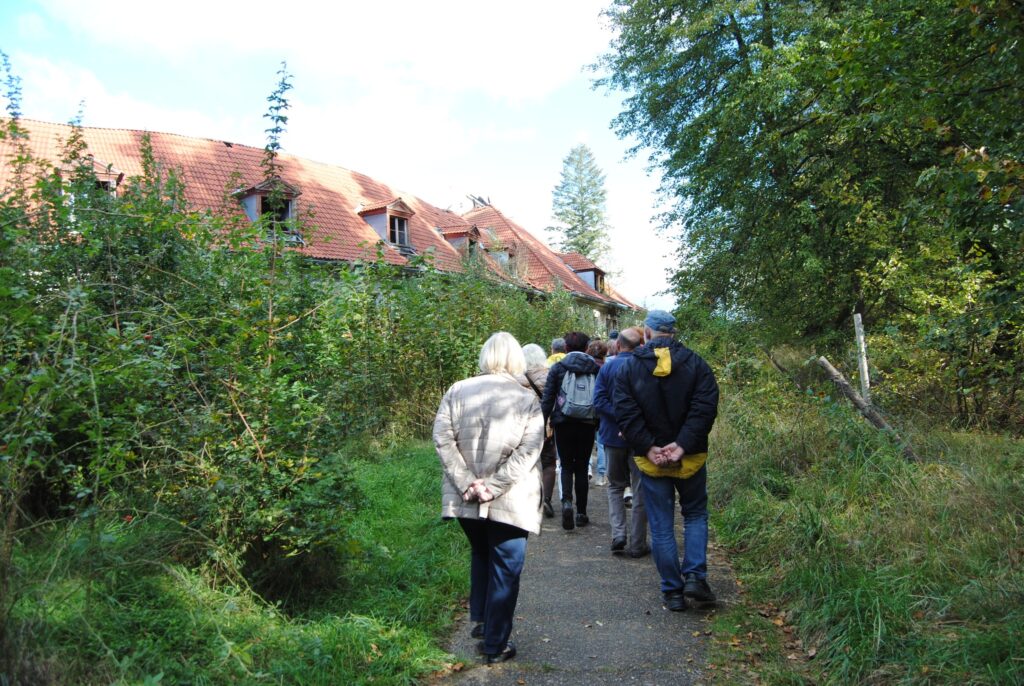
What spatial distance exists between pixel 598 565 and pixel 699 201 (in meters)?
14.3

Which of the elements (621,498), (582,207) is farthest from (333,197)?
(582,207)

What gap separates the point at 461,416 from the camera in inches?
168

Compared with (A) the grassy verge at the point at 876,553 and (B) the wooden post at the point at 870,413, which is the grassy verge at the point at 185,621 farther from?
(B) the wooden post at the point at 870,413

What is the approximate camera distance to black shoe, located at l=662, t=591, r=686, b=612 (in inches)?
195

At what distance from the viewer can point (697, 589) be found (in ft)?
16.1

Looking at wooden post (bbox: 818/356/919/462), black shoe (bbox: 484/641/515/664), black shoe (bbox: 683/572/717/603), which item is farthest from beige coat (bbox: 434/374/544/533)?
wooden post (bbox: 818/356/919/462)

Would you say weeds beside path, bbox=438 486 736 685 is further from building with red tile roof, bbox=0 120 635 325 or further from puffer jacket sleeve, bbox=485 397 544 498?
building with red tile roof, bbox=0 120 635 325

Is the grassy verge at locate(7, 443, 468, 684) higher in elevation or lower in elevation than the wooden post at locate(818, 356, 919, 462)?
lower

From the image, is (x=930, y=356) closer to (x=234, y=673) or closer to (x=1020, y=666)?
(x=1020, y=666)

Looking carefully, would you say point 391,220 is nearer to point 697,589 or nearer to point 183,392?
point 183,392

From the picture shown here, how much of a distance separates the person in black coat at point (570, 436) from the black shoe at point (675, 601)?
2.31 meters

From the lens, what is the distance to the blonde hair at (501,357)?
4.38m

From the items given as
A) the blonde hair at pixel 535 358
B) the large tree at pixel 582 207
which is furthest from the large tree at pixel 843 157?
the large tree at pixel 582 207

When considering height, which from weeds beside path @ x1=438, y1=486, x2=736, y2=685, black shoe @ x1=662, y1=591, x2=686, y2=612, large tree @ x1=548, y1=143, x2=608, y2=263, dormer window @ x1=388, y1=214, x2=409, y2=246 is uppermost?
large tree @ x1=548, y1=143, x2=608, y2=263
